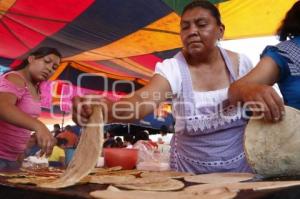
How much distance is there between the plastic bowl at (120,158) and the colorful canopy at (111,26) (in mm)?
2154

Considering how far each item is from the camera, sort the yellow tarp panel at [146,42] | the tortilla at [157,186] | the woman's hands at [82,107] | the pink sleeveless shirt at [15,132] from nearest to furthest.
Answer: the tortilla at [157,186] → the woman's hands at [82,107] → the pink sleeveless shirt at [15,132] → the yellow tarp panel at [146,42]

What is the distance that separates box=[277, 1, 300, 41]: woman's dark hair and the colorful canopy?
2168mm

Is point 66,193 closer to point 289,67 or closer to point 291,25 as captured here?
point 289,67

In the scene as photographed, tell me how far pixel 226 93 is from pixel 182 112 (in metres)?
0.20

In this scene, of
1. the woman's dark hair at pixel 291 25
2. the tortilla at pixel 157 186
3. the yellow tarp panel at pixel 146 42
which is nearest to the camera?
the tortilla at pixel 157 186

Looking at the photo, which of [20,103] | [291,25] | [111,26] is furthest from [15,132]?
[111,26]

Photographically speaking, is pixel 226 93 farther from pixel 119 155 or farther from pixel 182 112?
pixel 119 155

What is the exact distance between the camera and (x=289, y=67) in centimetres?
125

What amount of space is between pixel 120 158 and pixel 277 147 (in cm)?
76

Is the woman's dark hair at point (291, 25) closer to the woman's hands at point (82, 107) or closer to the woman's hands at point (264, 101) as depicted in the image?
the woman's hands at point (264, 101)

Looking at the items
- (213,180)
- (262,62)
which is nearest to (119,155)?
(213,180)

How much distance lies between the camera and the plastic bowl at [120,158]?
1.65 m

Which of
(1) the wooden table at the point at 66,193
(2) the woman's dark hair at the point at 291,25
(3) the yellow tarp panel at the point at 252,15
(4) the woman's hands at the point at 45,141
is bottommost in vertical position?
(1) the wooden table at the point at 66,193

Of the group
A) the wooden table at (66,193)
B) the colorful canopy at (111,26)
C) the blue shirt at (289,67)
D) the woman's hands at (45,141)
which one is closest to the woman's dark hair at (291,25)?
the blue shirt at (289,67)
